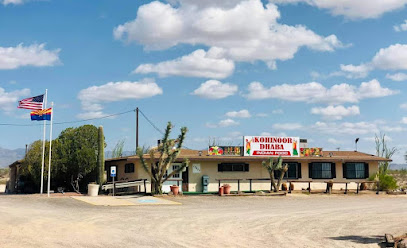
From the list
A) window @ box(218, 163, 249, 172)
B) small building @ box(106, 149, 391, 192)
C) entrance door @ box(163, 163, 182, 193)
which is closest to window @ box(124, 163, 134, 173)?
small building @ box(106, 149, 391, 192)

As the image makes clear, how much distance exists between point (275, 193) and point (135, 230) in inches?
688

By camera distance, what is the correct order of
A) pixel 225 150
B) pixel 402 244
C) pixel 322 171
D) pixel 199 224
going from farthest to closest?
pixel 322 171 < pixel 225 150 < pixel 199 224 < pixel 402 244

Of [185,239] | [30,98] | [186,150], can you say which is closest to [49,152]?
[30,98]

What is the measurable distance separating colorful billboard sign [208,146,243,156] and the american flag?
12.1 meters

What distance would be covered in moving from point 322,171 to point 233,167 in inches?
280

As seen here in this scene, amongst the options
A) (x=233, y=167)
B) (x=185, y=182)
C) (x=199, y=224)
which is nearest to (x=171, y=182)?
(x=185, y=182)

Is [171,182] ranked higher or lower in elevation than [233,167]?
lower

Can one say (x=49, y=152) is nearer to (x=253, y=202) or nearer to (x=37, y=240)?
(x=253, y=202)

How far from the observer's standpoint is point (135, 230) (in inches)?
618

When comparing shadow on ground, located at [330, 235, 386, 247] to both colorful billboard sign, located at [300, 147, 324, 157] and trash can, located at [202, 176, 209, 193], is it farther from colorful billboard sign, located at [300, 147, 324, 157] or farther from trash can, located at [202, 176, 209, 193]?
colorful billboard sign, located at [300, 147, 324, 157]

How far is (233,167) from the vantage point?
115ft

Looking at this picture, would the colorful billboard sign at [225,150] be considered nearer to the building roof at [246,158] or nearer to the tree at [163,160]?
the building roof at [246,158]

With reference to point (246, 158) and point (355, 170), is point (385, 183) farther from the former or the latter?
point (246, 158)

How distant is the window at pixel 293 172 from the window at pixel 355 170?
3699 millimetres
